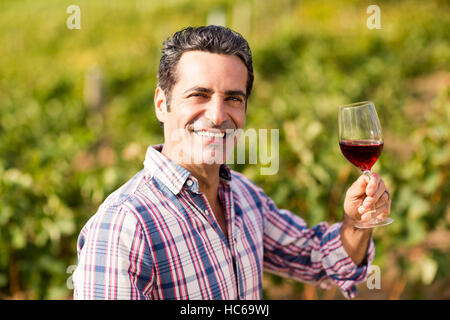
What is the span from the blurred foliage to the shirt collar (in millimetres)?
1525

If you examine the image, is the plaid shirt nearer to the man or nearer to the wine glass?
the man

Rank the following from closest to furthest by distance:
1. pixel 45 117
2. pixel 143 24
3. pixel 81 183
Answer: pixel 81 183 < pixel 45 117 < pixel 143 24

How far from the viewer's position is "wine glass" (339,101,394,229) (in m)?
1.57

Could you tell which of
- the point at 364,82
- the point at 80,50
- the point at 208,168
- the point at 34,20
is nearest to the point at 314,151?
the point at 208,168

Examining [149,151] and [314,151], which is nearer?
[149,151]

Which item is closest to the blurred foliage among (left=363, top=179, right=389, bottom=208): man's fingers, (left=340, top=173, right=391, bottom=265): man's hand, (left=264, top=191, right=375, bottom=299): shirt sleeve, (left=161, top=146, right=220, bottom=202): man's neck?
(left=264, top=191, right=375, bottom=299): shirt sleeve

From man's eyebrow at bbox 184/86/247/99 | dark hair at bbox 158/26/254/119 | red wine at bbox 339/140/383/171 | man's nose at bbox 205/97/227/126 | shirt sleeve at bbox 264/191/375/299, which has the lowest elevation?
shirt sleeve at bbox 264/191/375/299

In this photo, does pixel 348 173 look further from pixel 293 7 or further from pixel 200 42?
pixel 293 7

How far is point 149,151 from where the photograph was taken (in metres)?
1.54

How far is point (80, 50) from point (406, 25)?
11.8 m

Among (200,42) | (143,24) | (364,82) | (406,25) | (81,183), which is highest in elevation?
(143,24)

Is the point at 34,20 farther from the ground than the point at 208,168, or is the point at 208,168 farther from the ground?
the point at 34,20

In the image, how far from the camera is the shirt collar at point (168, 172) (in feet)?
4.72

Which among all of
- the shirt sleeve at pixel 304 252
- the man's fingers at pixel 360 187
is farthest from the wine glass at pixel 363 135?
the shirt sleeve at pixel 304 252
